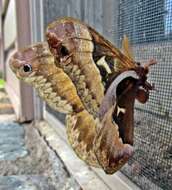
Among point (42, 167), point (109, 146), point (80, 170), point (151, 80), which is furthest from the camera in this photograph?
point (42, 167)

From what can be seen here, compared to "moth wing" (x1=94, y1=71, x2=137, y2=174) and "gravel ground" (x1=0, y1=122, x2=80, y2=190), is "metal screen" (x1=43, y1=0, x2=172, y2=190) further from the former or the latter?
"gravel ground" (x1=0, y1=122, x2=80, y2=190)

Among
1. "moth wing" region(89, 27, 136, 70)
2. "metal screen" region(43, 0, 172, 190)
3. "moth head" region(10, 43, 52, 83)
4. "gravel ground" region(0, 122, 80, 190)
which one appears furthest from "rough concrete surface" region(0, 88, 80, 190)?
"moth wing" region(89, 27, 136, 70)

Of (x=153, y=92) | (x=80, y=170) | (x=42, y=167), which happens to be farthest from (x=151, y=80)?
(x=42, y=167)

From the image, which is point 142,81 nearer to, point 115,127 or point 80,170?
point 115,127

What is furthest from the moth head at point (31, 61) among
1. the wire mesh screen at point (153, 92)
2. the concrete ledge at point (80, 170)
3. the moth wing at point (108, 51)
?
the concrete ledge at point (80, 170)

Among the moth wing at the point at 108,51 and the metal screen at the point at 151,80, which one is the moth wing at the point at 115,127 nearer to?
the moth wing at the point at 108,51

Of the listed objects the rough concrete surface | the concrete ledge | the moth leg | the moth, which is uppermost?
the moth

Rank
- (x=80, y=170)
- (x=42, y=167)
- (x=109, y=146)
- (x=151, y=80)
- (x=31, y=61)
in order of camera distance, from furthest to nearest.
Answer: (x=42, y=167) → (x=80, y=170) → (x=151, y=80) → (x=31, y=61) → (x=109, y=146)
